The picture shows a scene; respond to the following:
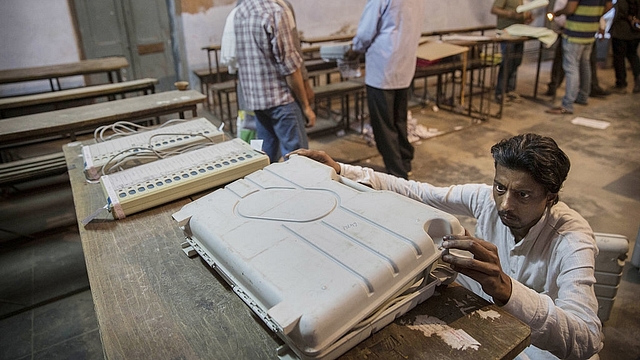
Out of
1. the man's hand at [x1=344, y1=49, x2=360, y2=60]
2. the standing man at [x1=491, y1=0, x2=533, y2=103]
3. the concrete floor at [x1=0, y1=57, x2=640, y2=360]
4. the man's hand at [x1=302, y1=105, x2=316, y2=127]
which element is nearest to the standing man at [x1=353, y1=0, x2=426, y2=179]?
the man's hand at [x1=344, y1=49, x2=360, y2=60]

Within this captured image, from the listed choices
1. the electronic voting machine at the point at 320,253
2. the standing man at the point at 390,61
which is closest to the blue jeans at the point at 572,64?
the standing man at the point at 390,61

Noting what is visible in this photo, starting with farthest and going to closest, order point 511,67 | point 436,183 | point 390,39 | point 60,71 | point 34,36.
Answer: point 511,67
point 34,36
point 60,71
point 436,183
point 390,39

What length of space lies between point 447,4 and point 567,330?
679cm

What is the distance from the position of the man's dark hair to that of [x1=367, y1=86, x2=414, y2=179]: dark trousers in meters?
2.01

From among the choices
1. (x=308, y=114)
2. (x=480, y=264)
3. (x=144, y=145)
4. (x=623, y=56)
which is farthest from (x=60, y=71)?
(x=623, y=56)

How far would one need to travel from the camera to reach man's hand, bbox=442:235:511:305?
88 cm

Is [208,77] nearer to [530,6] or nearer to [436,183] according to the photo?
[436,183]

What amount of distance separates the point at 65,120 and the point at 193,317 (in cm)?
186

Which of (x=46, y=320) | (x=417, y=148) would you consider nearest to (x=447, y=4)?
(x=417, y=148)

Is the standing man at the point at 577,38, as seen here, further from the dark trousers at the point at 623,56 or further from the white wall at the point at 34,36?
the white wall at the point at 34,36

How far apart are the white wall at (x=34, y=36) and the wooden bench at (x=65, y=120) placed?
8.06ft

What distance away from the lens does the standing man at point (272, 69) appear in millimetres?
2529

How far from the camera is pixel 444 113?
5352mm

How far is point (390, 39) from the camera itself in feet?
10.0
